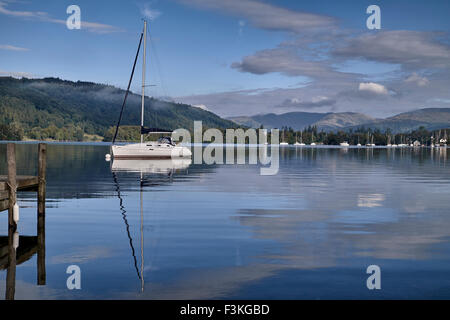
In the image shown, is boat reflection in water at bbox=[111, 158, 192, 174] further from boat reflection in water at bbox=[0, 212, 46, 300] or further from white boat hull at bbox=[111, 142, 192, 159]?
boat reflection in water at bbox=[0, 212, 46, 300]

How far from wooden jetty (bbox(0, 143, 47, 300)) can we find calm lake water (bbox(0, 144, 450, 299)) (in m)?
0.25

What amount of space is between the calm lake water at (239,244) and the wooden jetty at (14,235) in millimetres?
251

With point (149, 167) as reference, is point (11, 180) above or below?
above

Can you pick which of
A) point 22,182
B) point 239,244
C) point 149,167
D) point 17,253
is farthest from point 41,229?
point 149,167

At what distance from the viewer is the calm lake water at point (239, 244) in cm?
1138

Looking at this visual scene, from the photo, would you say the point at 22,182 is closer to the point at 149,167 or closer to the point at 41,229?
the point at 41,229

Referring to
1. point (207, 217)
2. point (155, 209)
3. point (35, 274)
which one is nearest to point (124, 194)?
point (155, 209)

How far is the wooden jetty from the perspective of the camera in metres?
12.8

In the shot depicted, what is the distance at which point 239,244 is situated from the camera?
16.1 meters

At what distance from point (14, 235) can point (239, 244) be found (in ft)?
25.2

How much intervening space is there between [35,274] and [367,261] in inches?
349

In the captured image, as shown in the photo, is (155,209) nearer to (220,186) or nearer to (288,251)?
(288,251)

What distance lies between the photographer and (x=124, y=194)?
29922mm

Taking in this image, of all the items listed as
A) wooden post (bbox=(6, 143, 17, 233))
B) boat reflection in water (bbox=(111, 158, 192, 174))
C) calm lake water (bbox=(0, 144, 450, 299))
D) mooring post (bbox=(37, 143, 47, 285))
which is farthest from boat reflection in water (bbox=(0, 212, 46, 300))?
boat reflection in water (bbox=(111, 158, 192, 174))
